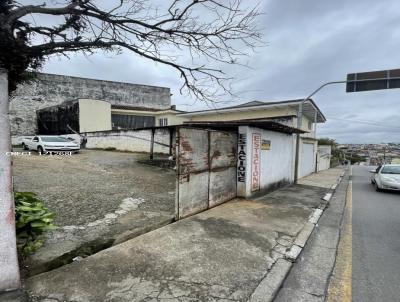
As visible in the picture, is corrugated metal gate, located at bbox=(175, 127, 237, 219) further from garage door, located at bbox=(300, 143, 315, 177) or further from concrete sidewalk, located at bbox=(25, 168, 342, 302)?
garage door, located at bbox=(300, 143, 315, 177)

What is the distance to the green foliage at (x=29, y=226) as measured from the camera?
12.2 feet

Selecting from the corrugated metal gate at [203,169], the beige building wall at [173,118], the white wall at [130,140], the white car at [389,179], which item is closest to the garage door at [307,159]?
the white car at [389,179]

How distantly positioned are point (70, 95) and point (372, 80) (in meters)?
27.0

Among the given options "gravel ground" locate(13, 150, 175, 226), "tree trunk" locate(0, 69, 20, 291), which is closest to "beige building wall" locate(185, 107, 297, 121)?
"gravel ground" locate(13, 150, 175, 226)

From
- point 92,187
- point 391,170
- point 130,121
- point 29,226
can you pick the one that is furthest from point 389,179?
point 130,121

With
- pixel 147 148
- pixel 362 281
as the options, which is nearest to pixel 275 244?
pixel 362 281

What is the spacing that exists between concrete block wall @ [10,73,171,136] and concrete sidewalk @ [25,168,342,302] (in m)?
19.5

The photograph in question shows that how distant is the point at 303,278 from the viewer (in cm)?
360

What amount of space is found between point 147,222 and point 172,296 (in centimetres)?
246

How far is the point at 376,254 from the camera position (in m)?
4.40

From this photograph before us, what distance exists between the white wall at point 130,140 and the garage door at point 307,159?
357 inches

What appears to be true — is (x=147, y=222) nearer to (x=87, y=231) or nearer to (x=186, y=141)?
(x=87, y=231)

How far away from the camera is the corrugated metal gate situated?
576cm

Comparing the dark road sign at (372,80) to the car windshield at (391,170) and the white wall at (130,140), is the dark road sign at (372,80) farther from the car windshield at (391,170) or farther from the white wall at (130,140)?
the white wall at (130,140)
